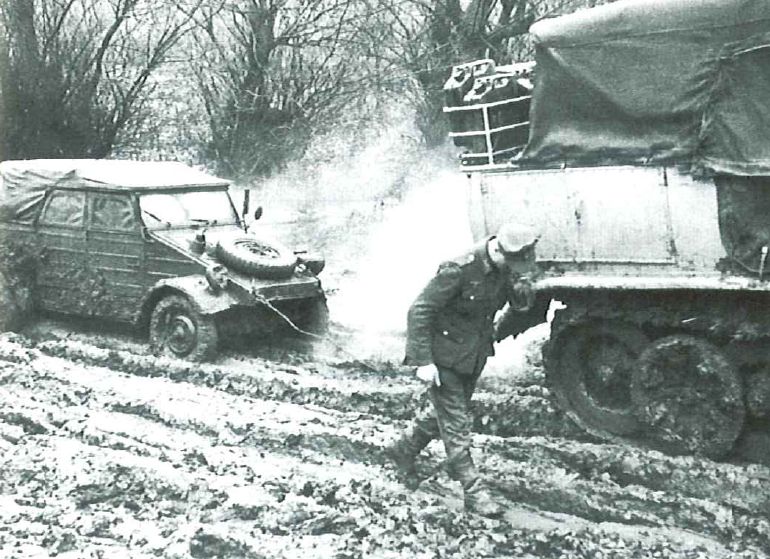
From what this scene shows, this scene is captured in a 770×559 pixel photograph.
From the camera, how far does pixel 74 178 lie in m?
10.5

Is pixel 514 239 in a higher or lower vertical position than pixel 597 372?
higher

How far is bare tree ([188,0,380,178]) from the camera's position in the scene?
16359mm

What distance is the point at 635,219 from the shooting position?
6902 millimetres

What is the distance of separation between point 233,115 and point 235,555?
1236 cm

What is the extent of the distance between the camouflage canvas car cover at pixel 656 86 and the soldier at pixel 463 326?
61.2 inches

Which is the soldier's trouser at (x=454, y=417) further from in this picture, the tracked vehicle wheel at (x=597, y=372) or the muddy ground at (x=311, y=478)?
the tracked vehicle wheel at (x=597, y=372)

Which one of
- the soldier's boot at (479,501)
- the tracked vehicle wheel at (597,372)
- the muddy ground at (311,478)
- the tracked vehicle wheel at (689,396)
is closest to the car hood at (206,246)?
the muddy ground at (311,478)

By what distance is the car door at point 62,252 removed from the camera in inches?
412

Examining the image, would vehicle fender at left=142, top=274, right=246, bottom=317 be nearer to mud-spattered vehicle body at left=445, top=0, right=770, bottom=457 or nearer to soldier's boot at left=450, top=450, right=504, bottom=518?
mud-spattered vehicle body at left=445, top=0, right=770, bottom=457

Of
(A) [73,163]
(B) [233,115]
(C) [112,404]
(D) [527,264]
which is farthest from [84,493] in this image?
(B) [233,115]

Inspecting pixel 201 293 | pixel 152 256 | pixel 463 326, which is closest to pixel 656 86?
pixel 463 326

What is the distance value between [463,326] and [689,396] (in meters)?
2.03

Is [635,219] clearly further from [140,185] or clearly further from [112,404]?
[140,185]

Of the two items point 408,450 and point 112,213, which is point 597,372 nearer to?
point 408,450
